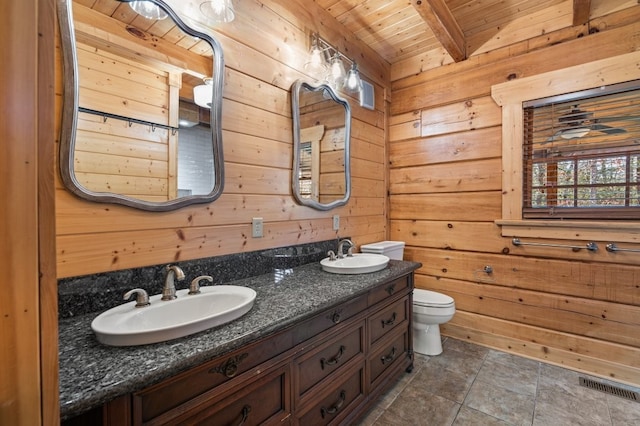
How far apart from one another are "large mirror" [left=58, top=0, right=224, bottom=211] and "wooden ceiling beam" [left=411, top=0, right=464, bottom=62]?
140cm

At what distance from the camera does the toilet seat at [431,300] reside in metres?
2.27

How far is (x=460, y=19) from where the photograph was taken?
7.83ft

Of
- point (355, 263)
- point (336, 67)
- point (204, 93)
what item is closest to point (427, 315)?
point (355, 263)

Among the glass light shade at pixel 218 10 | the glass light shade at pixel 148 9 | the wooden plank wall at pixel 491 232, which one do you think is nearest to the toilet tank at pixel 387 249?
the wooden plank wall at pixel 491 232

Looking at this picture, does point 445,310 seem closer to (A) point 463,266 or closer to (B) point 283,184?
(A) point 463,266

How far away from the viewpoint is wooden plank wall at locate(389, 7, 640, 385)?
2049 millimetres

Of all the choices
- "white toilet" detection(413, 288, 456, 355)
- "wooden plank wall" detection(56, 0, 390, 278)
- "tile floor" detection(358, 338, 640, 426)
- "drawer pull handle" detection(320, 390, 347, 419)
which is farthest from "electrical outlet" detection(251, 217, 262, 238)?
"white toilet" detection(413, 288, 456, 355)

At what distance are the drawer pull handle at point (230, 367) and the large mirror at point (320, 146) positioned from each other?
3.81ft

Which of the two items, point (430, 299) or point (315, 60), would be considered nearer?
point (315, 60)

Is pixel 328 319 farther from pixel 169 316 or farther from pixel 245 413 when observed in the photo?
pixel 169 316

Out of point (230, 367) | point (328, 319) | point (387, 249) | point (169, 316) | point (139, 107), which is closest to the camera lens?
point (230, 367)

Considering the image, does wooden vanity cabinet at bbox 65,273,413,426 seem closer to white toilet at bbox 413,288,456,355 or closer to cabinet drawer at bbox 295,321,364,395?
cabinet drawer at bbox 295,321,364,395

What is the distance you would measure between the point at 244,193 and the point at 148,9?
0.92m

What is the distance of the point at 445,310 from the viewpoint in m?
2.26
